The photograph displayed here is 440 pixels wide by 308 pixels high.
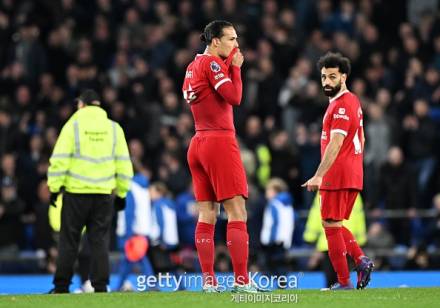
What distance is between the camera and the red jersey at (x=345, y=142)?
12430 mm

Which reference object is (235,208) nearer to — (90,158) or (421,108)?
(90,158)

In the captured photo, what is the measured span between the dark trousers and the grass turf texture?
143cm

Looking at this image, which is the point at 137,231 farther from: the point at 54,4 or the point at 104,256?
the point at 54,4

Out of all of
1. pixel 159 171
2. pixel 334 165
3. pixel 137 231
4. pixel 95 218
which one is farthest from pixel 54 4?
pixel 334 165

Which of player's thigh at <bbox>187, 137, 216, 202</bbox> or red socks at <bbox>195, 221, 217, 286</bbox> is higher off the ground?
player's thigh at <bbox>187, 137, 216, 202</bbox>

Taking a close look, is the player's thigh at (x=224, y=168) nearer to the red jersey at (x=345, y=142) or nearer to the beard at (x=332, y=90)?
the red jersey at (x=345, y=142)

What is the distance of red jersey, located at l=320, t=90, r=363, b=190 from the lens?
1243 cm

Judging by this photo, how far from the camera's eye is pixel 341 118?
1241 centimetres

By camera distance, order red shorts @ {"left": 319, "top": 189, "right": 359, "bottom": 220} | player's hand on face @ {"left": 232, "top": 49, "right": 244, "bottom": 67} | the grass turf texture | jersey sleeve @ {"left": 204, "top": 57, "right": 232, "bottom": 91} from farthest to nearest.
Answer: red shorts @ {"left": 319, "top": 189, "right": 359, "bottom": 220} < player's hand on face @ {"left": 232, "top": 49, "right": 244, "bottom": 67} < jersey sleeve @ {"left": 204, "top": 57, "right": 232, "bottom": 91} < the grass turf texture

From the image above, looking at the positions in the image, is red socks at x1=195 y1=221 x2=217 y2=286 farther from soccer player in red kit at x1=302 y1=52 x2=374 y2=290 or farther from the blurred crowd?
the blurred crowd

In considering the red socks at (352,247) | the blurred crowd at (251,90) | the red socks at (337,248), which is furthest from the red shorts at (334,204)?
the blurred crowd at (251,90)

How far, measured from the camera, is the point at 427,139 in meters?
21.1

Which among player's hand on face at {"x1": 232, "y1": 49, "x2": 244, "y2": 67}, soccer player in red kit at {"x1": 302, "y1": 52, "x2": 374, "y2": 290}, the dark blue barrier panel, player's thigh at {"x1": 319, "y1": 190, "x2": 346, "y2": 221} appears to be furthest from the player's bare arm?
the dark blue barrier panel

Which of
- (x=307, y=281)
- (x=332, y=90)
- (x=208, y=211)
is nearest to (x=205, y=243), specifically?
(x=208, y=211)
